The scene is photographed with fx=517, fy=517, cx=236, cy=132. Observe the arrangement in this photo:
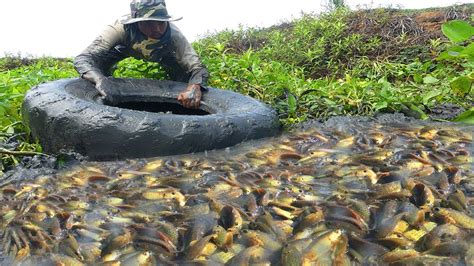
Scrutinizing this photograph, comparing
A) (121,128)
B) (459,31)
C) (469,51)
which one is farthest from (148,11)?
(469,51)

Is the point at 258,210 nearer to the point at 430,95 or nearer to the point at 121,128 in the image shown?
the point at 121,128

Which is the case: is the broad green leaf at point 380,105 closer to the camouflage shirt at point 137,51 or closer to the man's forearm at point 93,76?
the camouflage shirt at point 137,51

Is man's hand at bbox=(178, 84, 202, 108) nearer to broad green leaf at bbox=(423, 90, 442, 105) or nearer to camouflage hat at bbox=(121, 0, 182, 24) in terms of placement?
camouflage hat at bbox=(121, 0, 182, 24)

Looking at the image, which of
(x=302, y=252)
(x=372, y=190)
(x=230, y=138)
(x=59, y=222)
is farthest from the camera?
(x=230, y=138)

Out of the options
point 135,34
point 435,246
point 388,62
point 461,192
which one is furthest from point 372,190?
point 388,62

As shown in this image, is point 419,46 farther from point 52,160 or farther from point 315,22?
point 52,160

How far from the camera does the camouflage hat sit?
4.59 meters

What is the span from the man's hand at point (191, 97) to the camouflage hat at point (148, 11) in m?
0.66

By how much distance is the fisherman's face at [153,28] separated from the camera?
473 centimetres

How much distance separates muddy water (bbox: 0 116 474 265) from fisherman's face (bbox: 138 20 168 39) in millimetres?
1784

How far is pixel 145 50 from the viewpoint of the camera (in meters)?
4.96

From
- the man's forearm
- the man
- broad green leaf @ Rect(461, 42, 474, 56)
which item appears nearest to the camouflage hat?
the man

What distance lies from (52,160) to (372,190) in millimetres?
2266

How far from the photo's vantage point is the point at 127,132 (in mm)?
3566
